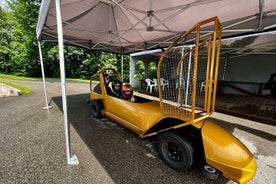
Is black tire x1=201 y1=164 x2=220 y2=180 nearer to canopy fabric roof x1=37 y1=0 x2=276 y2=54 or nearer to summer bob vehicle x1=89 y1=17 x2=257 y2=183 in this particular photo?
summer bob vehicle x1=89 y1=17 x2=257 y2=183

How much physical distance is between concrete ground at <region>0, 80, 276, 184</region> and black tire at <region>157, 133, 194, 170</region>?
0.40 ft

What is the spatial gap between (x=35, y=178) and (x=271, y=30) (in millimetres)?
5456

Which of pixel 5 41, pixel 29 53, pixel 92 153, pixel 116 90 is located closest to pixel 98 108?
pixel 116 90

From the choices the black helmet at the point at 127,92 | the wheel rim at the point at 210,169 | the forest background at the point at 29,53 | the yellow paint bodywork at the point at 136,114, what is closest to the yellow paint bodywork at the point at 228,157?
the wheel rim at the point at 210,169

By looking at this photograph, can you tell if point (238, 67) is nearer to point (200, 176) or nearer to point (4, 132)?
point (200, 176)

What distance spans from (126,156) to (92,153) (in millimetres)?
609

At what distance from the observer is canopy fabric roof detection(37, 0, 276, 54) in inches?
98.7

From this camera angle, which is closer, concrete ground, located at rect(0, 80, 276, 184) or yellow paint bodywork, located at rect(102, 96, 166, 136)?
concrete ground, located at rect(0, 80, 276, 184)

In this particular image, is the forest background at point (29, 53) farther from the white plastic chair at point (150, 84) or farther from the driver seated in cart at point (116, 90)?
the driver seated in cart at point (116, 90)

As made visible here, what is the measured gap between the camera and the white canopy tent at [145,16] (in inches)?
93.7

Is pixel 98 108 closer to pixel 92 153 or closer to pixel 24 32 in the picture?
pixel 92 153

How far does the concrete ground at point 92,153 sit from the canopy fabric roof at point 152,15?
248 centimetres

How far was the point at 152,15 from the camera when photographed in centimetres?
296

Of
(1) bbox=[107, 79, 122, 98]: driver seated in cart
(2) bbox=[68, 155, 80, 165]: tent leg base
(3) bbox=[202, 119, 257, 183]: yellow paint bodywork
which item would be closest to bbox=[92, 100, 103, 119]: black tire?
(1) bbox=[107, 79, 122, 98]: driver seated in cart
